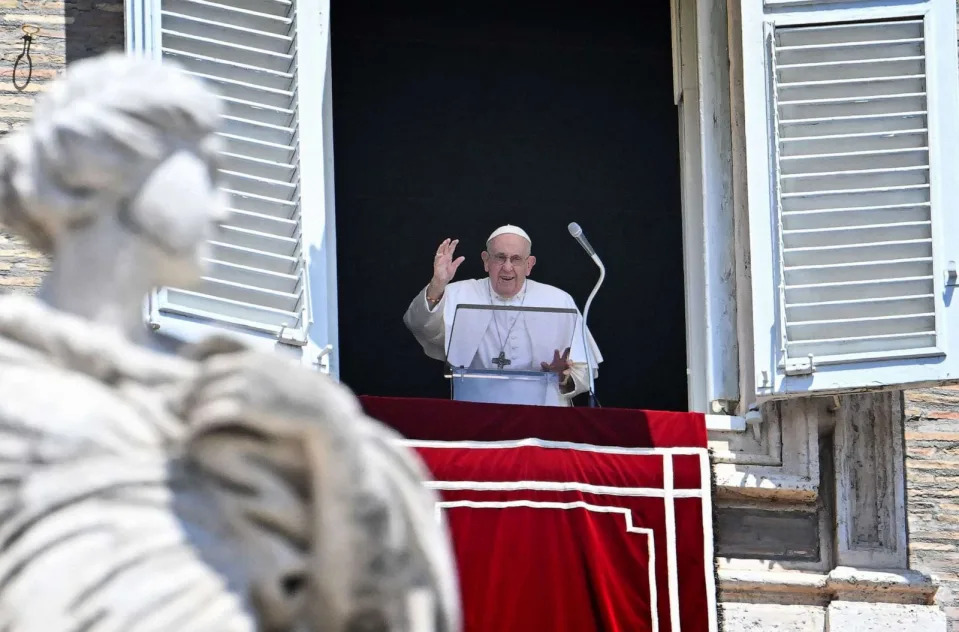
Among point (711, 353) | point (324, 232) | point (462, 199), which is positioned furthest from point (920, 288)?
point (462, 199)

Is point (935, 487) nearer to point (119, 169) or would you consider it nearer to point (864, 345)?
point (864, 345)

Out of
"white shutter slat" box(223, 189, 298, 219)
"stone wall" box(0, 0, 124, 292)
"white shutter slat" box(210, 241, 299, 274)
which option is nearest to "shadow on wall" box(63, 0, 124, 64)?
"stone wall" box(0, 0, 124, 292)

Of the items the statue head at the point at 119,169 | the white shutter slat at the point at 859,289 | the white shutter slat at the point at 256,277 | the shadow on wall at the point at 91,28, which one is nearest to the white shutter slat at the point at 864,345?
the white shutter slat at the point at 859,289

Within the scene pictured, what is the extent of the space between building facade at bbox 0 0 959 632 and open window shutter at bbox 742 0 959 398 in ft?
0.07

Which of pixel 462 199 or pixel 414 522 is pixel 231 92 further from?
pixel 414 522

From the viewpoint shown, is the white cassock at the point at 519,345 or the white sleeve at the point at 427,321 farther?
the white sleeve at the point at 427,321

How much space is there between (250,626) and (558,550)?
5073 mm

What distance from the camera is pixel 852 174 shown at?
7648 mm

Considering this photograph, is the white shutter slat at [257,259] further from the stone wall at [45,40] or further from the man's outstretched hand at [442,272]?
the man's outstretched hand at [442,272]

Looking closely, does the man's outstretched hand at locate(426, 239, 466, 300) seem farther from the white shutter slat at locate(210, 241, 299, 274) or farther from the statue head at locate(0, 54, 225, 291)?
the statue head at locate(0, 54, 225, 291)

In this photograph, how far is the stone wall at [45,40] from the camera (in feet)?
25.3

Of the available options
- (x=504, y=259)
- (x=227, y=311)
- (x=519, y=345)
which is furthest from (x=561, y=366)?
(x=227, y=311)

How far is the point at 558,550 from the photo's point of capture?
7.38 meters

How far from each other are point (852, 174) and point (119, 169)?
5321 millimetres
